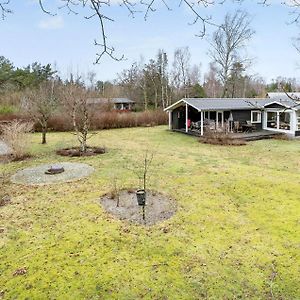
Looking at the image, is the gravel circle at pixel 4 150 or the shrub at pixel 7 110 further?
the shrub at pixel 7 110

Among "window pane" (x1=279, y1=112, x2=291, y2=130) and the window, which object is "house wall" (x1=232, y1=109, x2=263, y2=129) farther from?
"window pane" (x1=279, y1=112, x2=291, y2=130)

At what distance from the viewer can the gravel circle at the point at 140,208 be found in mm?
7496

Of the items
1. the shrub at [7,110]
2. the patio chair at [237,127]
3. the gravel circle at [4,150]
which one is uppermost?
the shrub at [7,110]

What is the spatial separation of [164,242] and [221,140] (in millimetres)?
13551

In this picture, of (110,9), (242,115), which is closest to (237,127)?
(242,115)

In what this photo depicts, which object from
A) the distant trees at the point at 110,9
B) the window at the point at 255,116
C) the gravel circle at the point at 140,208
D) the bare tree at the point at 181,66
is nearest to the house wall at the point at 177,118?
the window at the point at 255,116

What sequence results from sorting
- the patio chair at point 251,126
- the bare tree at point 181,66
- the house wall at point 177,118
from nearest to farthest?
the patio chair at point 251,126, the house wall at point 177,118, the bare tree at point 181,66

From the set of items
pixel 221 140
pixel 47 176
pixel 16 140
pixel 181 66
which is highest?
pixel 181 66

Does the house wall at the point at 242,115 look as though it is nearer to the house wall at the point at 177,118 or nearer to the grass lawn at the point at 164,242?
the house wall at the point at 177,118

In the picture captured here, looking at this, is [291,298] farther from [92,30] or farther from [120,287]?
[92,30]

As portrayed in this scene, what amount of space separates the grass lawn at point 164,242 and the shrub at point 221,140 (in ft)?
22.6

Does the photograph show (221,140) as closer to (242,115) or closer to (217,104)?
(217,104)

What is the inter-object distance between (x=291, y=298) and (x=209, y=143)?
47.5ft

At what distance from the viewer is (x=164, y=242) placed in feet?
20.7
